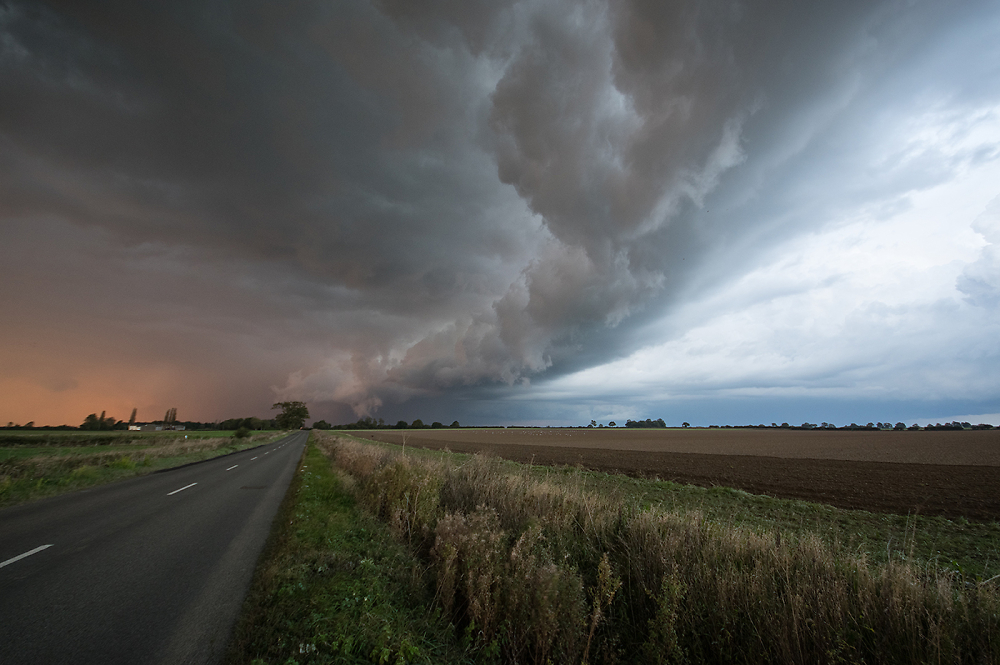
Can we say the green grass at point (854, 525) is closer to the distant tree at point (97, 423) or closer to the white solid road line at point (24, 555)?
the white solid road line at point (24, 555)

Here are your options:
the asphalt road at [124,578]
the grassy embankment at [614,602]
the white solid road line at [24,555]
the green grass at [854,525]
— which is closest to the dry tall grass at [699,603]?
the grassy embankment at [614,602]

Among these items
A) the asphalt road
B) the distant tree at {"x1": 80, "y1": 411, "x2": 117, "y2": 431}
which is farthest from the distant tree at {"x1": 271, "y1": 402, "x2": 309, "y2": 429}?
the asphalt road

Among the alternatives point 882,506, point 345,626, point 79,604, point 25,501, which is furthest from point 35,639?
point 882,506

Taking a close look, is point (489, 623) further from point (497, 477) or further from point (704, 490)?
point (704, 490)

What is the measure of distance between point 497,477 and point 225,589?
6.80 meters

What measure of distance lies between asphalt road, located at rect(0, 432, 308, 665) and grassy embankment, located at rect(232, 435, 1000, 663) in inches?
26.8

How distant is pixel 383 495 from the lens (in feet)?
36.0

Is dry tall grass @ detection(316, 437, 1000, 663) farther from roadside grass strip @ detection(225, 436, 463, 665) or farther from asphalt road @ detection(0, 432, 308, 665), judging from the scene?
asphalt road @ detection(0, 432, 308, 665)

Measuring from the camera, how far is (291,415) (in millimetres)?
190625

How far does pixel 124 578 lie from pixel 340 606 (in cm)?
415

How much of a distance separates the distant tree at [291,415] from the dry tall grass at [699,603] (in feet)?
697

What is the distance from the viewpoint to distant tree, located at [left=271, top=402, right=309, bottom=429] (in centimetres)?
19012

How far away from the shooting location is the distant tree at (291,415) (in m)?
190

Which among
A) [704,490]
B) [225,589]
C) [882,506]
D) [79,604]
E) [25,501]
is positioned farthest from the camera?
[704,490]
